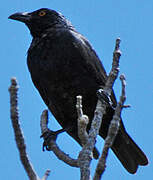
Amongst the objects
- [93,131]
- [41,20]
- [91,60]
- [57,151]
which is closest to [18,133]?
[93,131]

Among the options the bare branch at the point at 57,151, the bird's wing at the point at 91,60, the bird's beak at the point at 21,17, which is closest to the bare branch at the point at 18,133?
the bare branch at the point at 57,151

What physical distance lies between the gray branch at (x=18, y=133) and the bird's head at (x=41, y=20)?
14.7ft

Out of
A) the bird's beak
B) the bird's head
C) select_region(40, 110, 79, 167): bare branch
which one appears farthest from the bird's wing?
select_region(40, 110, 79, 167): bare branch

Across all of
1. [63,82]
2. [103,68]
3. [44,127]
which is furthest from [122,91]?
[103,68]

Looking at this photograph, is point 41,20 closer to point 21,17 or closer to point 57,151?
point 21,17

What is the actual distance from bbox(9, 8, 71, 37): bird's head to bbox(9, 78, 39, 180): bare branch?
14.7 ft

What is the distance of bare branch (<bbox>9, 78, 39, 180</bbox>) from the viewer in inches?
114

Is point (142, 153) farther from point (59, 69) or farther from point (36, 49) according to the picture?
point (36, 49)

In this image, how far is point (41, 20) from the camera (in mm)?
7551

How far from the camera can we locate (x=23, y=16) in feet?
25.0

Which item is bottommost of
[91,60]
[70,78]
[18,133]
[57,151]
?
[57,151]

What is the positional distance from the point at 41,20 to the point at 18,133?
4.82 meters

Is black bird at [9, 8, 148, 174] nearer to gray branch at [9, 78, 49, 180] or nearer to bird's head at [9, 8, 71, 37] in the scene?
bird's head at [9, 8, 71, 37]

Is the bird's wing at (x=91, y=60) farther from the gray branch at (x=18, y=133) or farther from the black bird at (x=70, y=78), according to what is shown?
the gray branch at (x=18, y=133)
